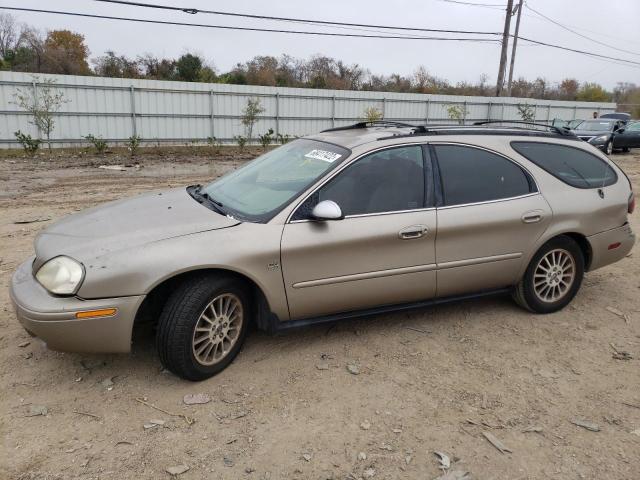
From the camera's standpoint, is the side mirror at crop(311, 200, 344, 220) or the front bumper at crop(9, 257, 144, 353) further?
the side mirror at crop(311, 200, 344, 220)

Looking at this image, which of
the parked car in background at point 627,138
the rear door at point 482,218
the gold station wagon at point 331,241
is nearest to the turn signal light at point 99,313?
the gold station wagon at point 331,241

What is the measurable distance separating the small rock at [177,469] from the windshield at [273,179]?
1.52 meters

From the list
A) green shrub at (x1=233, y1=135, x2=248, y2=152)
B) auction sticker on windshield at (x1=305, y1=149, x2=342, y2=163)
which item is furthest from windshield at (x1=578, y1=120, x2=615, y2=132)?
auction sticker on windshield at (x1=305, y1=149, x2=342, y2=163)

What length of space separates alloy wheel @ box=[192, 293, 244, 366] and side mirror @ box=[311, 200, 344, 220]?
75 cm

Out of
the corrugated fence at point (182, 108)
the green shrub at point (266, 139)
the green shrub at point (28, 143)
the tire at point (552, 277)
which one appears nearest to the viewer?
the tire at point (552, 277)

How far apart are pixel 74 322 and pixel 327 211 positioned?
1622 mm

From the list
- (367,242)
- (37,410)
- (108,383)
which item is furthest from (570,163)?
(37,410)

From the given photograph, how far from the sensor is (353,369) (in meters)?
3.46

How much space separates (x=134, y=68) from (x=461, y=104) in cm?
2362

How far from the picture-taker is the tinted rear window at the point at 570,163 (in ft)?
14.1

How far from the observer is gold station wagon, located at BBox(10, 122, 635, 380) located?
2980 mm

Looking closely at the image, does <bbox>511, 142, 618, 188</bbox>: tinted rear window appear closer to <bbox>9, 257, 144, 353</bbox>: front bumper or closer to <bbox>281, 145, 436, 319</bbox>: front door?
<bbox>281, 145, 436, 319</bbox>: front door

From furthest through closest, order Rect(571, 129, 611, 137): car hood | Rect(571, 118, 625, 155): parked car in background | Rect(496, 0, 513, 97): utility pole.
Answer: Rect(496, 0, 513, 97): utility pole → Rect(571, 129, 611, 137): car hood → Rect(571, 118, 625, 155): parked car in background

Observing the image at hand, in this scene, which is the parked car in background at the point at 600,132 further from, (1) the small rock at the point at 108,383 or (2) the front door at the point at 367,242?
(1) the small rock at the point at 108,383
